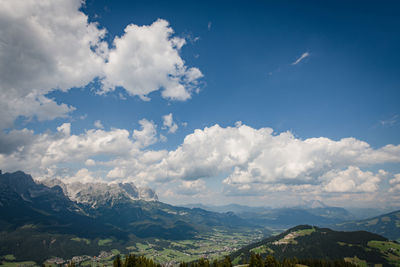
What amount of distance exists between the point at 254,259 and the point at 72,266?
99251 millimetres

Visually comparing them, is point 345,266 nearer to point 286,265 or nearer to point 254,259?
point 286,265

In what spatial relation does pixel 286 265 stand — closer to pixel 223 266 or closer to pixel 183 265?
pixel 223 266

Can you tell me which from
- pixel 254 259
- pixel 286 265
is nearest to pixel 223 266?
pixel 254 259

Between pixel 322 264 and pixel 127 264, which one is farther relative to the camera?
pixel 322 264

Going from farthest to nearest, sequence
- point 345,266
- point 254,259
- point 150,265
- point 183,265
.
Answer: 1. point 345,266
2. point 183,265
3. point 150,265
4. point 254,259

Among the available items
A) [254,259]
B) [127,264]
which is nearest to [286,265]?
[254,259]

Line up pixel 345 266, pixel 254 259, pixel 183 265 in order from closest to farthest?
pixel 254 259, pixel 183 265, pixel 345 266

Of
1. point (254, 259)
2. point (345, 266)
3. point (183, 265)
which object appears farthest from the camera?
point (345, 266)

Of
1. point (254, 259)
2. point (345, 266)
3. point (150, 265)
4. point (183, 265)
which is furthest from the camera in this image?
point (345, 266)

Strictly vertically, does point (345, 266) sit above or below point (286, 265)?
below

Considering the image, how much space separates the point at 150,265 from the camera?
118 m

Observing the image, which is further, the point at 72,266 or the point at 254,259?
the point at 72,266

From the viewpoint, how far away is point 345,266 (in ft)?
494

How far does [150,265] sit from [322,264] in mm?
116849
